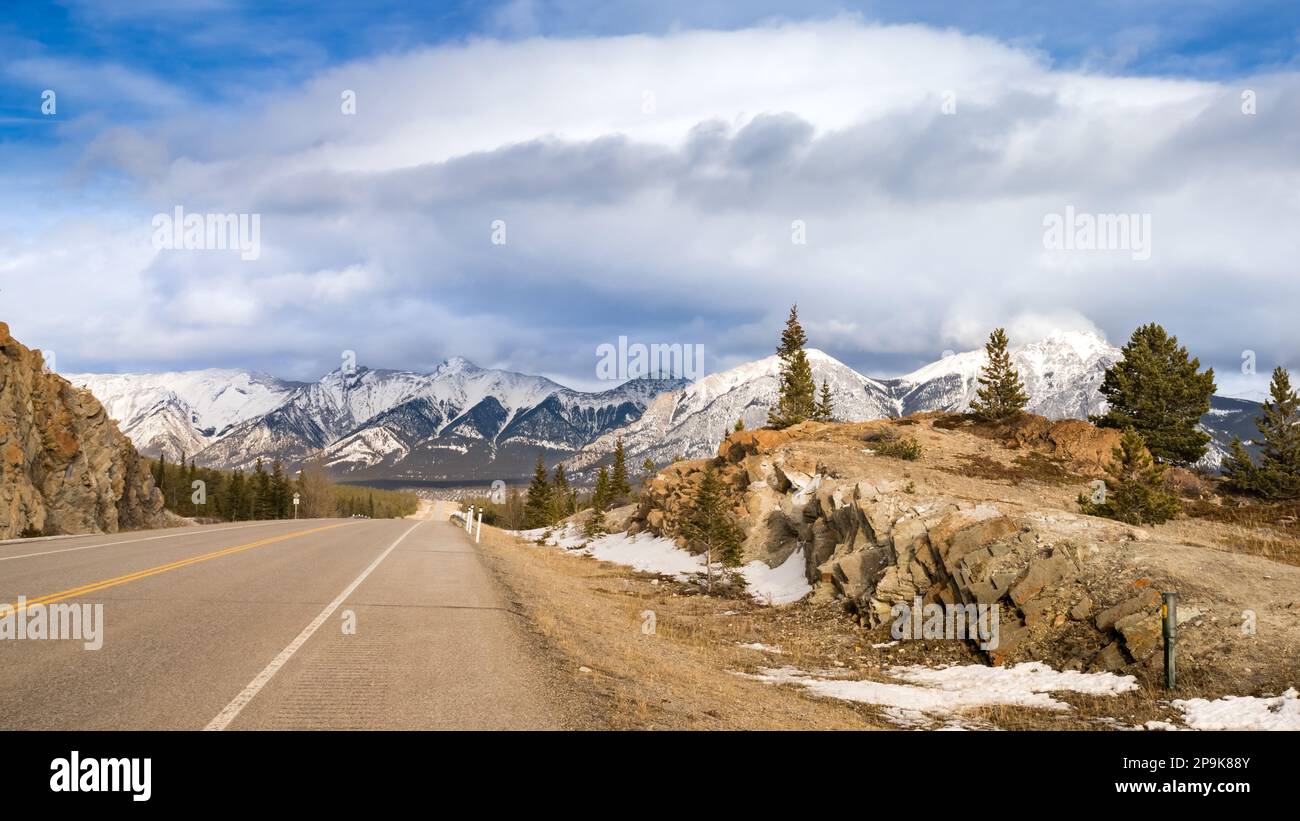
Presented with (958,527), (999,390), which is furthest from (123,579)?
(999,390)

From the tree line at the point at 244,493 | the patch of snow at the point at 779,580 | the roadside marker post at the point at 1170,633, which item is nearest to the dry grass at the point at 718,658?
the roadside marker post at the point at 1170,633

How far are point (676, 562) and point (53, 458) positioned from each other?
32835mm

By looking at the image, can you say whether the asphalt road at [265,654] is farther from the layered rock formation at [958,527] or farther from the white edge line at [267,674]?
the layered rock formation at [958,527]

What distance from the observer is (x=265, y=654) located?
8.70 metres

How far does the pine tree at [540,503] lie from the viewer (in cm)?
8138

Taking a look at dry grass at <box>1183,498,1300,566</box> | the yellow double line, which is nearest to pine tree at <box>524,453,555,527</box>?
the yellow double line

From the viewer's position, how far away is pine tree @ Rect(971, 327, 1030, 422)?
38781 millimetres

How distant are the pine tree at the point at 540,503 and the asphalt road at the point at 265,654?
64.0 metres

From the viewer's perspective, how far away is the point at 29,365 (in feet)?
124
